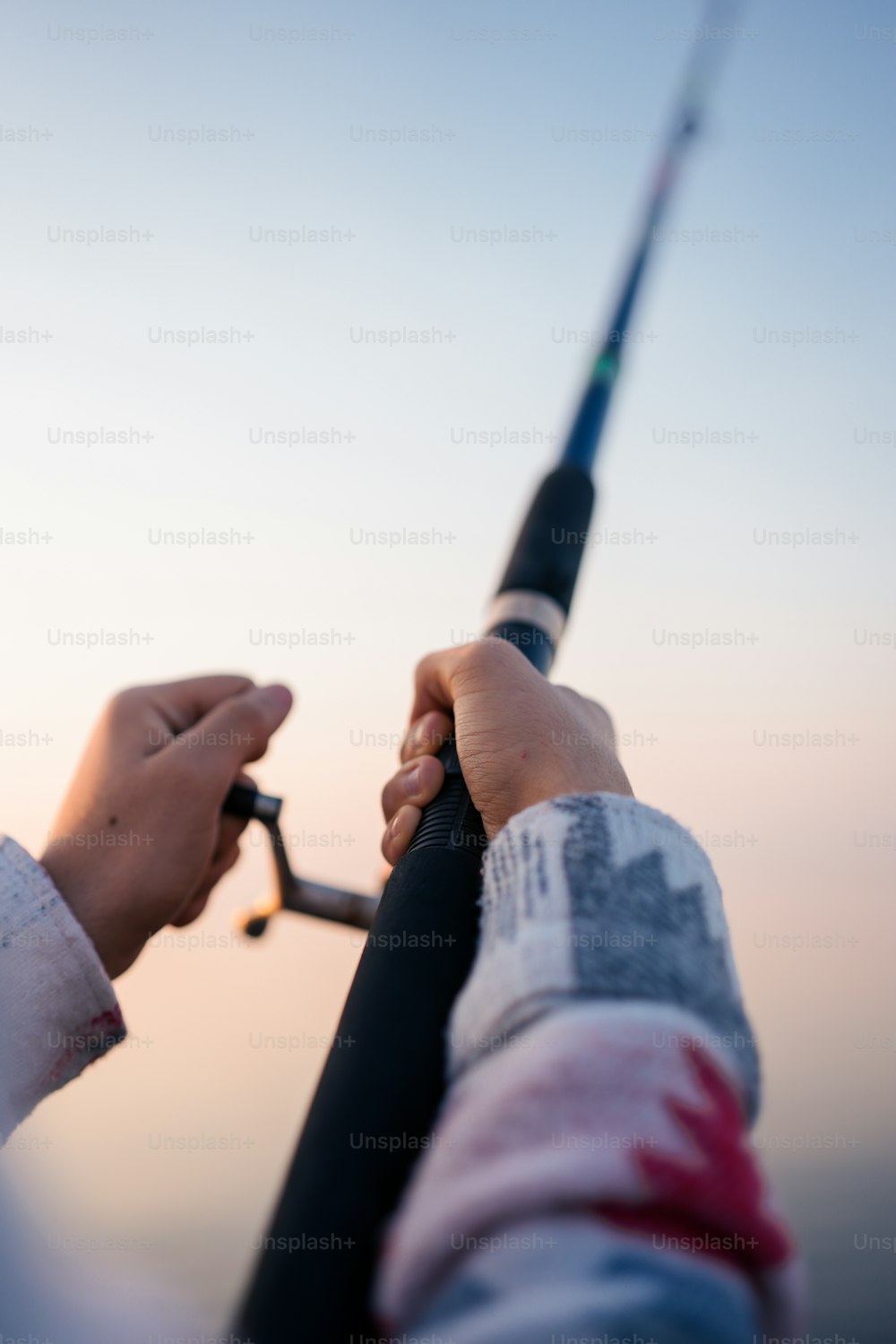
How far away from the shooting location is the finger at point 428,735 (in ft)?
4.19

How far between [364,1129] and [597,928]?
211mm

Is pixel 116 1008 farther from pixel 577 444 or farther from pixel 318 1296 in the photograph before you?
pixel 577 444

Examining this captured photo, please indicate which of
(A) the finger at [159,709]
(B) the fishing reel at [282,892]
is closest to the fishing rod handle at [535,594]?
(B) the fishing reel at [282,892]

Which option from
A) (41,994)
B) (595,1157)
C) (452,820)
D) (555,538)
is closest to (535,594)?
(555,538)

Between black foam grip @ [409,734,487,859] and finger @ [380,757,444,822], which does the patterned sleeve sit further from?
finger @ [380,757,444,822]

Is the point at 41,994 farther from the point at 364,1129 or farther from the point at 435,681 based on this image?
the point at 364,1129

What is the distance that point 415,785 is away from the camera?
122 centimetres

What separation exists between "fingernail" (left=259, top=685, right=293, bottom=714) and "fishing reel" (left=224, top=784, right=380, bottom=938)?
0.50ft

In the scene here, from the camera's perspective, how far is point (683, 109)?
100 inches

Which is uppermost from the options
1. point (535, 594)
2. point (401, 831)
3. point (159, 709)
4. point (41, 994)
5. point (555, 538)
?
point (555, 538)

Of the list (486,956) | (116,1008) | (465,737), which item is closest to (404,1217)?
(486,956)

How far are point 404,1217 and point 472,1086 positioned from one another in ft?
0.29

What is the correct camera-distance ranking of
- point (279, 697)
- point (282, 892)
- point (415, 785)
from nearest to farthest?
point (415, 785) < point (282, 892) < point (279, 697)

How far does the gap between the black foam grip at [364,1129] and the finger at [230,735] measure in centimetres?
69
